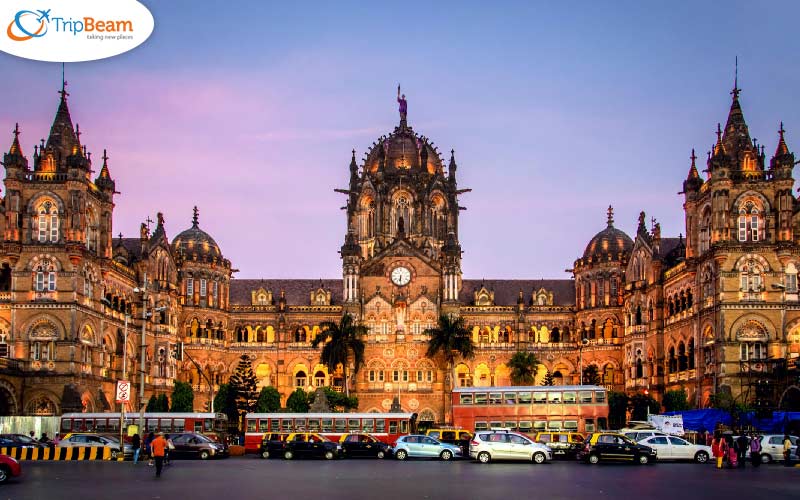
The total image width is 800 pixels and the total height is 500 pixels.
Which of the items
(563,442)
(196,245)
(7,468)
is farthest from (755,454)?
(196,245)

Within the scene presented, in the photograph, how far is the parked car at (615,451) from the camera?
53.7 meters

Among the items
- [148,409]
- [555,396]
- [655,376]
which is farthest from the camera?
[655,376]

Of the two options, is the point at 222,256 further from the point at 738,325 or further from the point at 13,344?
the point at 738,325

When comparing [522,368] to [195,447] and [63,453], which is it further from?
[63,453]

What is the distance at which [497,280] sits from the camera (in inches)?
4852

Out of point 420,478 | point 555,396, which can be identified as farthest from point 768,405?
point 420,478

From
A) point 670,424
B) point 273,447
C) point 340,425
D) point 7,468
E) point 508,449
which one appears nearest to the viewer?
point 7,468

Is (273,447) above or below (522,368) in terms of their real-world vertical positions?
below

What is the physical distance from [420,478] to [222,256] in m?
77.5

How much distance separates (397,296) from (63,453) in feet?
180

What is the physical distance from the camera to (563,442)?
6162cm

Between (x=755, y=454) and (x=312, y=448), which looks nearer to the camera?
(x=755, y=454)

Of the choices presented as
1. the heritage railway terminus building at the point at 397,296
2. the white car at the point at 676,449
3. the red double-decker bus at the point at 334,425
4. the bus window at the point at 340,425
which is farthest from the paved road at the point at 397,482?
the heritage railway terminus building at the point at 397,296

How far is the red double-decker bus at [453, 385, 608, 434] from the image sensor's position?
69.2m
